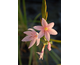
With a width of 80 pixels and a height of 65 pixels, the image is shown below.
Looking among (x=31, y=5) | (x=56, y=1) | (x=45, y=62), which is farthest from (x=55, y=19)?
(x=45, y=62)

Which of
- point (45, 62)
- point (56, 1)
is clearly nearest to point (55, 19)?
point (56, 1)
